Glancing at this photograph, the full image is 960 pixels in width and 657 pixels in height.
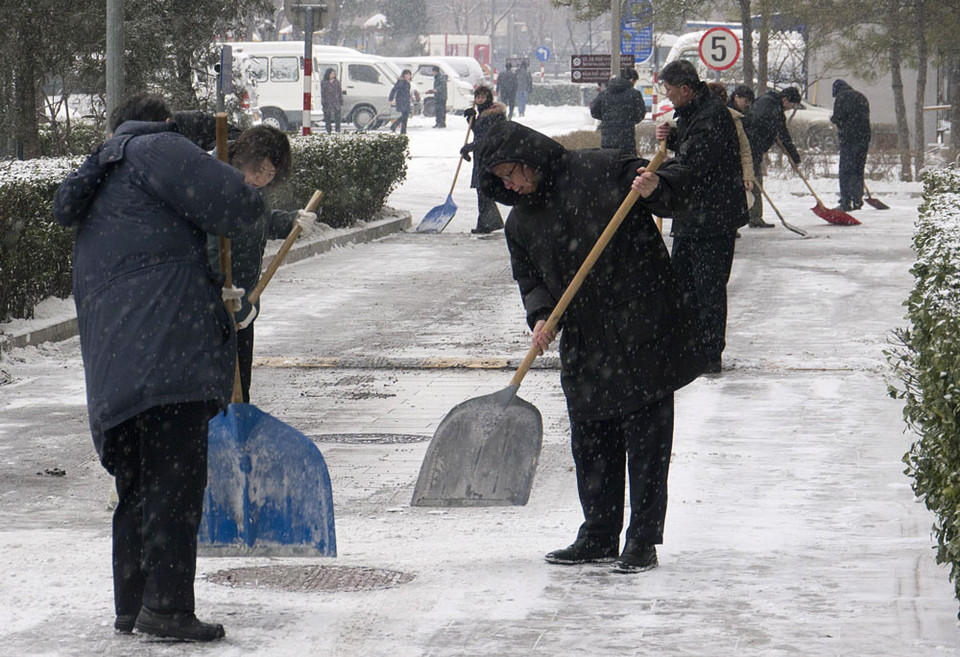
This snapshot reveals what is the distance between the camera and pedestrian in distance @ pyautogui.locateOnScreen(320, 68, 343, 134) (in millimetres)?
37625

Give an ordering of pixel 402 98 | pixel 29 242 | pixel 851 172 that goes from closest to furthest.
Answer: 1. pixel 29 242
2. pixel 851 172
3. pixel 402 98

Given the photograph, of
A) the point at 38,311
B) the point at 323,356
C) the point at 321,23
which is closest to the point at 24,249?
the point at 38,311

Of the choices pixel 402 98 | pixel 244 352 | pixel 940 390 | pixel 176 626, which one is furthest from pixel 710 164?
pixel 402 98

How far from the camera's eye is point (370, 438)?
7996 millimetres

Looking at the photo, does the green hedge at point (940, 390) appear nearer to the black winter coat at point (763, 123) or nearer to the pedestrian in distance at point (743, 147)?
the pedestrian in distance at point (743, 147)

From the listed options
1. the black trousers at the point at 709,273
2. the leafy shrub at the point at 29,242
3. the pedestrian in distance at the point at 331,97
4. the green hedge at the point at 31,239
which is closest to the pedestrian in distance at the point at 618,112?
the green hedge at the point at 31,239

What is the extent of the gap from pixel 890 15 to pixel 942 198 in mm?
20888

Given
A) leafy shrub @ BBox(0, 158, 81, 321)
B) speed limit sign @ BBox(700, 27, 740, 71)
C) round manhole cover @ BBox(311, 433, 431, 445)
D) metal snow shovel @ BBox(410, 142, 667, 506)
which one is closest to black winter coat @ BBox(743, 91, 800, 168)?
speed limit sign @ BBox(700, 27, 740, 71)

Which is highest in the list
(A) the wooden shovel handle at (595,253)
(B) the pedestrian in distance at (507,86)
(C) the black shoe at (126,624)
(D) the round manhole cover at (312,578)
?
(B) the pedestrian in distance at (507,86)

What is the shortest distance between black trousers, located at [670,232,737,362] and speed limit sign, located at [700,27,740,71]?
1465 centimetres

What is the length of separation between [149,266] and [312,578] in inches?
54.3

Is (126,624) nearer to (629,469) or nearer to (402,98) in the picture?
(629,469)

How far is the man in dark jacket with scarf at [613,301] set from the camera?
528cm

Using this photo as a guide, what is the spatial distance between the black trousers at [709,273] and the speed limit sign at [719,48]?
14.7 meters
